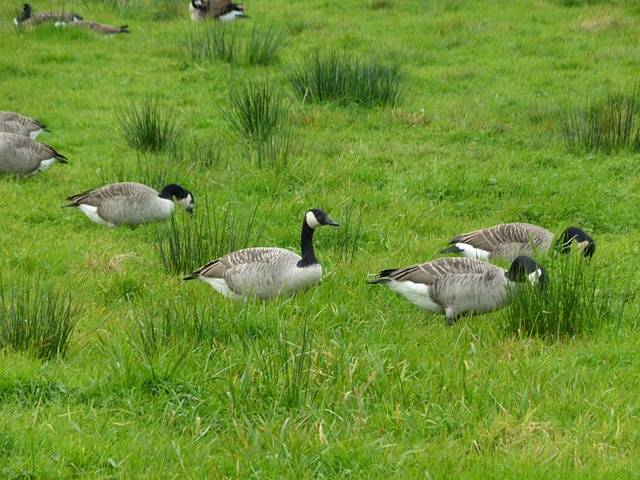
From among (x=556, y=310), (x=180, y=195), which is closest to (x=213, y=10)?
(x=180, y=195)

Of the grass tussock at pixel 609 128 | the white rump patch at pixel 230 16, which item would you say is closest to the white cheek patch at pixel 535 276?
the grass tussock at pixel 609 128

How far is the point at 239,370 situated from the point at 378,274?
207cm

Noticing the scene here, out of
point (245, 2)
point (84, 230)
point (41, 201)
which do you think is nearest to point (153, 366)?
point (84, 230)

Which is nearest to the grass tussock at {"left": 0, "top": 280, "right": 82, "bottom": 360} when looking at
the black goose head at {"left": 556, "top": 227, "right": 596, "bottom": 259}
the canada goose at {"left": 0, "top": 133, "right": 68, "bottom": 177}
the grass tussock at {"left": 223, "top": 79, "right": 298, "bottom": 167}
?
the black goose head at {"left": 556, "top": 227, "right": 596, "bottom": 259}

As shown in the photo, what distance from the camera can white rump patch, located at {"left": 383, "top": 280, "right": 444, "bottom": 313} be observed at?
21.6ft

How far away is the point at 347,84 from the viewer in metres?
12.3

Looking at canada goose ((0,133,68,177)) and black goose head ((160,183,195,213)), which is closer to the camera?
black goose head ((160,183,195,213))

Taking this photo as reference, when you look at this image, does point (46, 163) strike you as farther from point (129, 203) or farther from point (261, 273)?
point (261, 273)

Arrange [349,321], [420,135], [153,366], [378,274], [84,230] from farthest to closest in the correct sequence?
1. [420,135]
2. [84,230]
3. [378,274]
4. [349,321]
5. [153,366]

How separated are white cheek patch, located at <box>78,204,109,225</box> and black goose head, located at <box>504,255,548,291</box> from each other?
4.27 meters

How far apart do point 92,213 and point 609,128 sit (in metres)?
6.42

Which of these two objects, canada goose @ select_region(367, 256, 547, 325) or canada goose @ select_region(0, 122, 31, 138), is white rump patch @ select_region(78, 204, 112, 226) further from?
canada goose @ select_region(367, 256, 547, 325)

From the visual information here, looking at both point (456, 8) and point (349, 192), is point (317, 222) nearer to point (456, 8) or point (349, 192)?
point (349, 192)

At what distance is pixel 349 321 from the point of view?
246 inches
